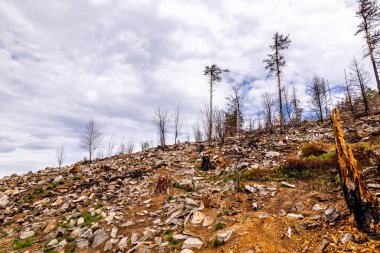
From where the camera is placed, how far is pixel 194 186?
40.0ft

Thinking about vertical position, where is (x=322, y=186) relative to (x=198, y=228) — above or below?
above

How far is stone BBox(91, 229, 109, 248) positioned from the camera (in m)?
7.70

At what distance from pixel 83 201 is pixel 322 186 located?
38.2 feet

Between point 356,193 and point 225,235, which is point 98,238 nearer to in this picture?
point 225,235

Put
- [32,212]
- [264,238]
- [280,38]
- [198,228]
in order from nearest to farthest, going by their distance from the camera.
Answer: [264,238] → [198,228] → [32,212] → [280,38]

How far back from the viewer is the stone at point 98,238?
25.3 feet

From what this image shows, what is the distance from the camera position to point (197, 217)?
7898 millimetres

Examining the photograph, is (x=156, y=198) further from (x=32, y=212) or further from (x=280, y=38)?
(x=280, y=38)

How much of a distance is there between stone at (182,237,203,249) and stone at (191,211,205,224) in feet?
3.77

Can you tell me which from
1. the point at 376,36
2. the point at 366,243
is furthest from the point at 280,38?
the point at 366,243

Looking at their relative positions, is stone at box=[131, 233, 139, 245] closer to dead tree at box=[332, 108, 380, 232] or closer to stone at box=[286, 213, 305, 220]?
stone at box=[286, 213, 305, 220]

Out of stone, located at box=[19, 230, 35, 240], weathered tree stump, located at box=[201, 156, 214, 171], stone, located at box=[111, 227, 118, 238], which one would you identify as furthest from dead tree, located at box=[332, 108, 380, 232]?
stone, located at box=[19, 230, 35, 240]

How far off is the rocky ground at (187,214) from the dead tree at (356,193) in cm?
34

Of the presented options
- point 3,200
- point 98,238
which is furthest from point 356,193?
point 3,200
